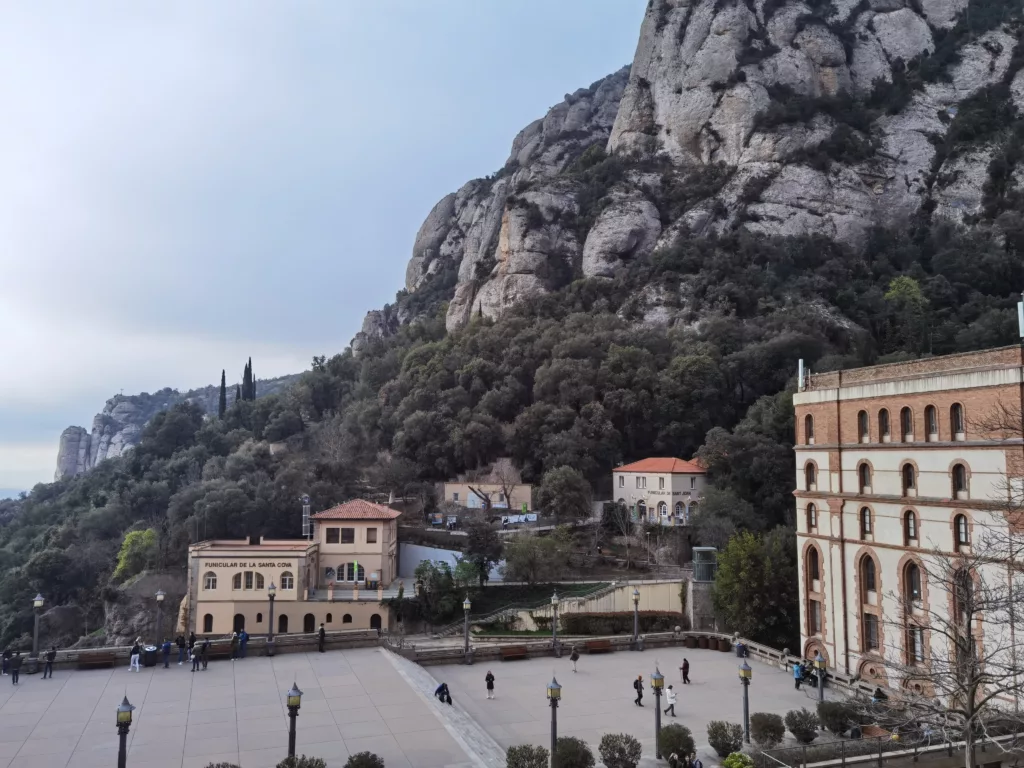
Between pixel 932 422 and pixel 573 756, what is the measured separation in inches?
714

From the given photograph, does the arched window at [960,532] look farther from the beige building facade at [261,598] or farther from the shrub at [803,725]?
the beige building facade at [261,598]

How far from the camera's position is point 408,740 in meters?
16.5

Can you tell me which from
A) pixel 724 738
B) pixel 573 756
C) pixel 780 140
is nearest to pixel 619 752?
pixel 573 756

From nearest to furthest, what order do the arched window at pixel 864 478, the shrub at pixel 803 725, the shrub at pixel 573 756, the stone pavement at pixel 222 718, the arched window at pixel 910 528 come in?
1. the shrub at pixel 573 756
2. the stone pavement at pixel 222 718
3. the shrub at pixel 803 725
4. the arched window at pixel 910 528
5. the arched window at pixel 864 478

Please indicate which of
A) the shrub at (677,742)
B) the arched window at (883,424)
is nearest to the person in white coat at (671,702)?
the shrub at (677,742)

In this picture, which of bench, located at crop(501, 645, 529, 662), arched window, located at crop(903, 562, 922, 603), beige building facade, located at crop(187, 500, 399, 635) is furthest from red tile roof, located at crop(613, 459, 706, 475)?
bench, located at crop(501, 645, 529, 662)

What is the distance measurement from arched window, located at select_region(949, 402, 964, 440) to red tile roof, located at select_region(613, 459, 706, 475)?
28.2 m

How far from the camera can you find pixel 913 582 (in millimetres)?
25969

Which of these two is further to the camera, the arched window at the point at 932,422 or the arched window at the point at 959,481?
the arched window at the point at 932,422

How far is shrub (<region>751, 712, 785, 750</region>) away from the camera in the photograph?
18.0 m

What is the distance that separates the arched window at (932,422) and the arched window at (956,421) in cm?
55

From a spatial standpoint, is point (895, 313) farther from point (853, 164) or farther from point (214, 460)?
point (214, 460)

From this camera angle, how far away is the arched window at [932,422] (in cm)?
2520

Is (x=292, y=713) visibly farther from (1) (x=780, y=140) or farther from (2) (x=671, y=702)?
(1) (x=780, y=140)
